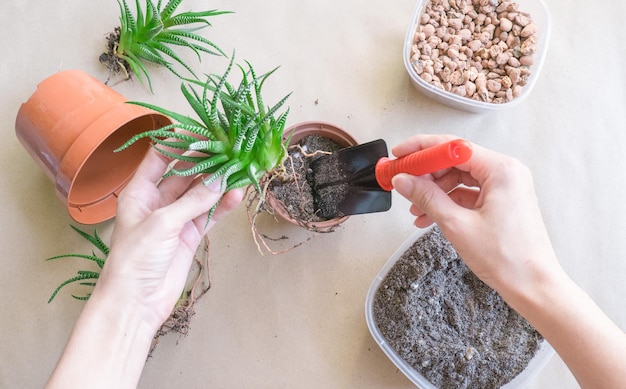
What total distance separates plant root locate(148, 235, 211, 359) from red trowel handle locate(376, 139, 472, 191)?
52cm

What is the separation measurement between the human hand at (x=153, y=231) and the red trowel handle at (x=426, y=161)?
11.4 inches

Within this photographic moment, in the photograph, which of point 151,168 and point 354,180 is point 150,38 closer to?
point 151,168

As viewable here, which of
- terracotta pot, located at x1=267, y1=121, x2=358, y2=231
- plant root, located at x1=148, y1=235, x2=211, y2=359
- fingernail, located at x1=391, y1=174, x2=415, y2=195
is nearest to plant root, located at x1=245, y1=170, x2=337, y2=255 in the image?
terracotta pot, located at x1=267, y1=121, x2=358, y2=231

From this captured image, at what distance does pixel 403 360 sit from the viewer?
1186 mm

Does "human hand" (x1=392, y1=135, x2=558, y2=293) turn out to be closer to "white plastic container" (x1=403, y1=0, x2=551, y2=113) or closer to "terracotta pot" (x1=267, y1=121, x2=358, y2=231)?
"terracotta pot" (x1=267, y1=121, x2=358, y2=231)

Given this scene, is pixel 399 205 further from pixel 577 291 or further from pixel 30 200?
pixel 30 200

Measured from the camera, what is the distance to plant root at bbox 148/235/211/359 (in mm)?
1230

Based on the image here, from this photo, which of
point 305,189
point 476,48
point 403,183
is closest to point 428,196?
point 403,183

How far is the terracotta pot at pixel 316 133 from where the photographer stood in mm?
1140

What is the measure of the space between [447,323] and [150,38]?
101 centimetres

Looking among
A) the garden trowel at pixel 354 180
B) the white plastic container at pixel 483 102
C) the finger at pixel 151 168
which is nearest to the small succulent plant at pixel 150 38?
the finger at pixel 151 168

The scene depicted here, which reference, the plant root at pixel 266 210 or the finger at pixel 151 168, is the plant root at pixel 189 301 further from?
the finger at pixel 151 168

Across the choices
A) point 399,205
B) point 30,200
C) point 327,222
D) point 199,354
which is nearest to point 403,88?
point 399,205

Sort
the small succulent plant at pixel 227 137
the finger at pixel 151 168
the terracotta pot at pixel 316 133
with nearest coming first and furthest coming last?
the small succulent plant at pixel 227 137 < the finger at pixel 151 168 < the terracotta pot at pixel 316 133
